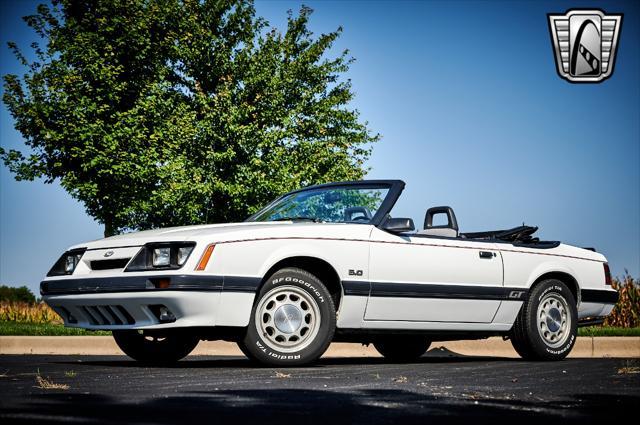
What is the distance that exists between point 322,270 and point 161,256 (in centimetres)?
143

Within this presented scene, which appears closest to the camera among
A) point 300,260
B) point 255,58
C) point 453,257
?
point 300,260

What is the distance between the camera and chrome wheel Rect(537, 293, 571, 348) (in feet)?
30.2

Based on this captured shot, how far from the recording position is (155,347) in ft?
28.0

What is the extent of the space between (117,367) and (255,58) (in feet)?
74.7

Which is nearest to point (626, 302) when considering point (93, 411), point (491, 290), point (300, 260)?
point (491, 290)

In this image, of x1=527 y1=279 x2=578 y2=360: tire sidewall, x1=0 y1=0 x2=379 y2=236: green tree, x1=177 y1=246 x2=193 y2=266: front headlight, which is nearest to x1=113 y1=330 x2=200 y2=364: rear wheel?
x1=177 y1=246 x2=193 y2=266: front headlight

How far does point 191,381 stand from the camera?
5.99 metres

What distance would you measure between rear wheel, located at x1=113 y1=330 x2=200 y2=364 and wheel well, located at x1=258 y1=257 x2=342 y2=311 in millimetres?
1542

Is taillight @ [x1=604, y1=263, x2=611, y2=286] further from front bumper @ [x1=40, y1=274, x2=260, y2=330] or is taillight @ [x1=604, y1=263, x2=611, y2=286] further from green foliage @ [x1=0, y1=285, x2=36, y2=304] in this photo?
green foliage @ [x1=0, y1=285, x2=36, y2=304]

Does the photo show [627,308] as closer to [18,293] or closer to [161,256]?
[161,256]

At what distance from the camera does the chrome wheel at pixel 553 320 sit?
362 inches

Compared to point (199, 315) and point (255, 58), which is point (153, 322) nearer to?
point (199, 315)

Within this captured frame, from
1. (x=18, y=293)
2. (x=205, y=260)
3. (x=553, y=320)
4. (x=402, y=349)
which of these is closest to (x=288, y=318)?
(x=205, y=260)

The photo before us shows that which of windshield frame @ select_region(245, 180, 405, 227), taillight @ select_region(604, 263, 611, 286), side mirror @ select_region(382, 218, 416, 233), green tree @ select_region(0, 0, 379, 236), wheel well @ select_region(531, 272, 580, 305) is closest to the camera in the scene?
side mirror @ select_region(382, 218, 416, 233)
